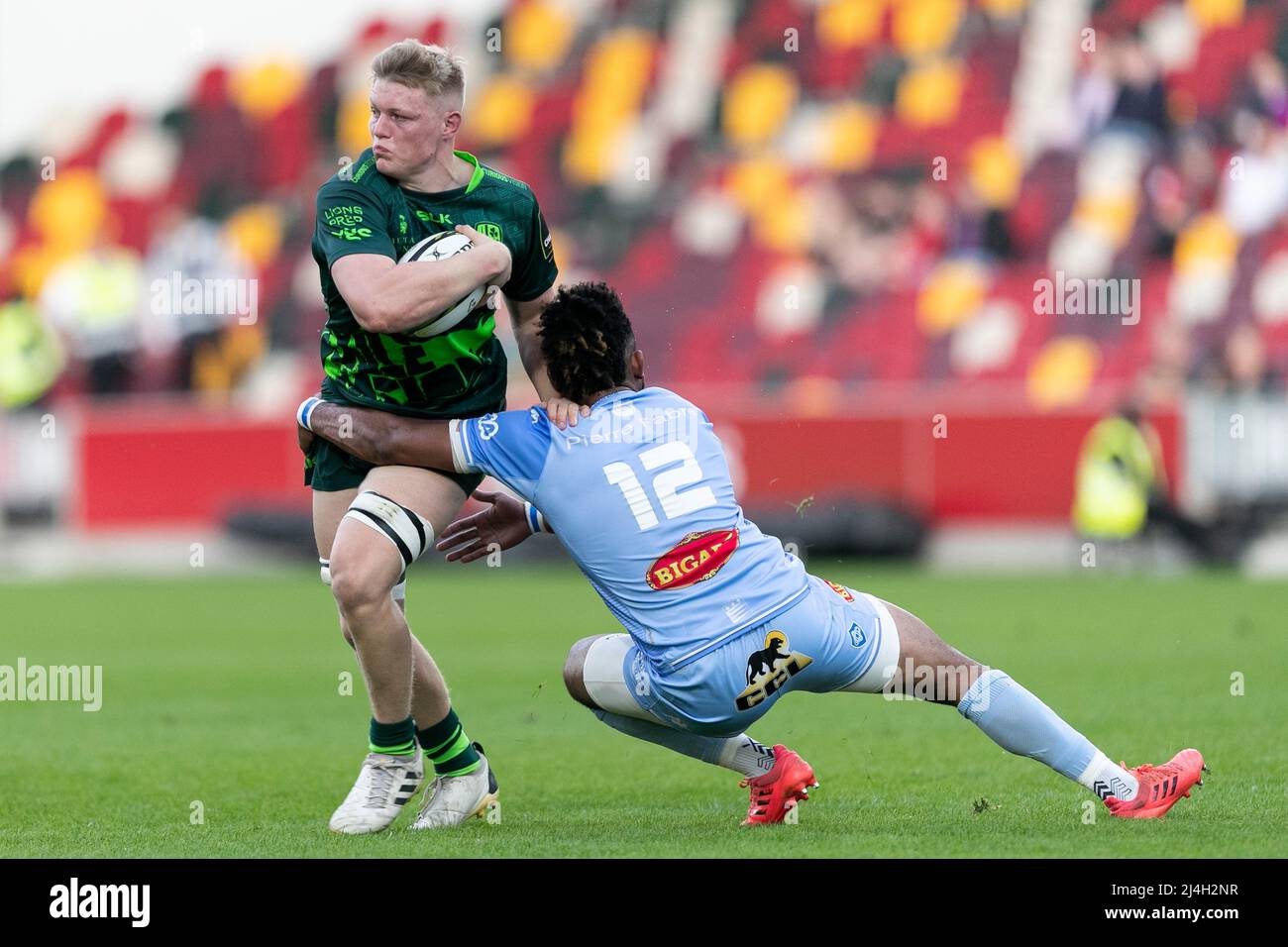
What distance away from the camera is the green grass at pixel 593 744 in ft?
18.1

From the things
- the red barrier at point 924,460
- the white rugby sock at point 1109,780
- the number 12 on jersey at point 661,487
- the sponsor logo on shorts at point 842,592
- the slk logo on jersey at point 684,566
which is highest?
the number 12 on jersey at point 661,487

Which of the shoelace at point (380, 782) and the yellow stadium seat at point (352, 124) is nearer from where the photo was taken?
the shoelace at point (380, 782)

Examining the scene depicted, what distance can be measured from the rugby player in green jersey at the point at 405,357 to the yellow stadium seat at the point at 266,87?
2213cm

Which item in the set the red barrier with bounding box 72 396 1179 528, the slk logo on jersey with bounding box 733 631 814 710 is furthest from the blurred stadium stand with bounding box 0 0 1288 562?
the slk logo on jersey with bounding box 733 631 814 710

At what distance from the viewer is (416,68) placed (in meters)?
5.86

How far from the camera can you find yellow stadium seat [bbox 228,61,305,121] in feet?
90.7

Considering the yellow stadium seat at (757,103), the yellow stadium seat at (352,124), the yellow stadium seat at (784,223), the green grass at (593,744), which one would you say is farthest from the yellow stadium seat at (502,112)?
the green grass at (593,744)

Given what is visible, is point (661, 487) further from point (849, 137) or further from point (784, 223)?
point (849, 137)

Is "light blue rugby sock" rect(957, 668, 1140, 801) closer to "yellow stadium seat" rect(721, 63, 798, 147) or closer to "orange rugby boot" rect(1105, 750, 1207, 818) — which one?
"orange rugby boot" rect(1105, 750, 1207, 818)

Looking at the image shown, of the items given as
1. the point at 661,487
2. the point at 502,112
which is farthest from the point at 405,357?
the point at 502,112

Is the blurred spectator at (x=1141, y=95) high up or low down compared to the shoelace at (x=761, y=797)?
up

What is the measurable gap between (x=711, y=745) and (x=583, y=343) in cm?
132

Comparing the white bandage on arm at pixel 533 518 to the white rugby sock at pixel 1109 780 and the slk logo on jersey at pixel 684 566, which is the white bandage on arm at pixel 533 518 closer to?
the slk logo on jersey at pixel 684 566
